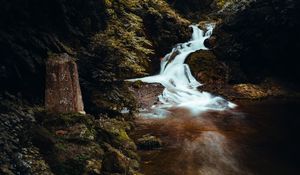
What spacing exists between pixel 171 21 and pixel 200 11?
7.02 m

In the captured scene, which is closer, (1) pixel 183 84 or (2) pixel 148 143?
Result: (2) pixel 148 143

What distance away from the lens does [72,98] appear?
27.7 ft

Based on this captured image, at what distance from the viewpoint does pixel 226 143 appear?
9.86 metres

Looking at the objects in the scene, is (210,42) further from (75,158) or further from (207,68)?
(75,158)

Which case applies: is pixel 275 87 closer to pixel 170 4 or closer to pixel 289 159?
pixel 289 159

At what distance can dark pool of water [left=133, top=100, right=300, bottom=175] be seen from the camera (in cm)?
805

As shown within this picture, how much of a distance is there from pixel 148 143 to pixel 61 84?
2616 mm

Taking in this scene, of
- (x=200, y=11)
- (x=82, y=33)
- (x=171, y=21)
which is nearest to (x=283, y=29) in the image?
(x=171, y=21)

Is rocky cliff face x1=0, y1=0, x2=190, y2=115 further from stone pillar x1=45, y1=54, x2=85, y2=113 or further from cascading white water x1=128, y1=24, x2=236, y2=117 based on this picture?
cascading white water x1=128, y1=24, x2=236, y2=117

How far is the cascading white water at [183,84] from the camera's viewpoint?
574 inches

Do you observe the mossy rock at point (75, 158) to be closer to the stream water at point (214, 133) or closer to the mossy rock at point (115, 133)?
the mossy rock at point (115, 133)

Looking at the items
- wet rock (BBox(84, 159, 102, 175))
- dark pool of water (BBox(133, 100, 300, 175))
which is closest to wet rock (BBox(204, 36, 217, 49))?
dark pool of water (BBox(133, 100, 300, 175))

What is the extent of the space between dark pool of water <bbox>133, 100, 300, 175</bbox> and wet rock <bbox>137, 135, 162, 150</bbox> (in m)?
0.18

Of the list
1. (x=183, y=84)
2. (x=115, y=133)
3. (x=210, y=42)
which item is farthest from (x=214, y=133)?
(x=210, y=42)
